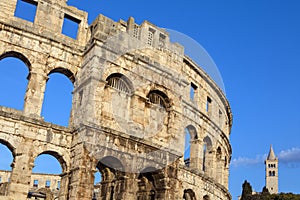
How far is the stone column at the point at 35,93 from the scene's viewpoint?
18734 mm

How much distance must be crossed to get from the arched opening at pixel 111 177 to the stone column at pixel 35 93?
13.3 ft

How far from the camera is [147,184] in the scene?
2133 cm

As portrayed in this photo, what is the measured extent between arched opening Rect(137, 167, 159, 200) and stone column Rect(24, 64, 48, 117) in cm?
629

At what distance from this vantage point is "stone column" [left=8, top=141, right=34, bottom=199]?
55.8 ft

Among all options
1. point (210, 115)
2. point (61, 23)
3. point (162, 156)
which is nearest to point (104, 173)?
point (162, 156)

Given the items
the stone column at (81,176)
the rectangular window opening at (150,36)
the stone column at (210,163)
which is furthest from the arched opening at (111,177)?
the stone column at (210,163)

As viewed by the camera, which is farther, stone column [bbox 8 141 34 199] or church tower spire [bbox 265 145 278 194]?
church tower spire [bbox 265 145 278 194]

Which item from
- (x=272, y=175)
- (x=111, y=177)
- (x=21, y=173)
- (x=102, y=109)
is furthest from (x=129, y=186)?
(x=272, y=175)

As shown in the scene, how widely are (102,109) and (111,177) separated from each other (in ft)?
11.9

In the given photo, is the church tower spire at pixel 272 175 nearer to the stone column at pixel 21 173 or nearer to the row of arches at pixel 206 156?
the row of arches at pixel 206 156

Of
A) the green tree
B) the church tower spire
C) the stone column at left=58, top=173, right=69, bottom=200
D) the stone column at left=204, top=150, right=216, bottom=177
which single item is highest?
the church tower spire

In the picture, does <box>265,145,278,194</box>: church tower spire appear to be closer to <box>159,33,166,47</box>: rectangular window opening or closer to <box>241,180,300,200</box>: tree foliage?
<box>241,180,300,200</box>: tree foliage

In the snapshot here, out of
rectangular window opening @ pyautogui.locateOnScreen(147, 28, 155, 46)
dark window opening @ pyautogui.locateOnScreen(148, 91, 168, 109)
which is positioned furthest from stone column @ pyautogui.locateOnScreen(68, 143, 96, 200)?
rectangular window opening @ pyautogui.locateOnScreen(147, 28, 155, 46)

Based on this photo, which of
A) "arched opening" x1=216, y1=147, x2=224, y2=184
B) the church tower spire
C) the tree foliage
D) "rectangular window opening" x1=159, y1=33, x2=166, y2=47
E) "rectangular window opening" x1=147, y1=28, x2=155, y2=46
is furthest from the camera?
the church tower spire
